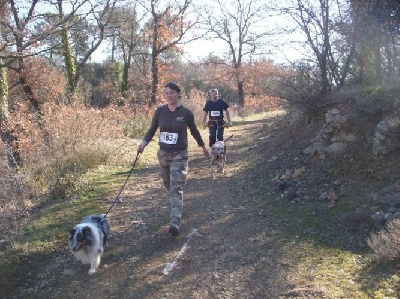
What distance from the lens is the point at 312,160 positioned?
7668 millimetres

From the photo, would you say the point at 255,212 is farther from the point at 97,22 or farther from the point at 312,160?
the point at 97,22

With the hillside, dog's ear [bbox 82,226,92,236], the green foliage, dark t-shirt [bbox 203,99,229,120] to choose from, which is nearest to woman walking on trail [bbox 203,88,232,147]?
dark t-shirt [bbox 203,99,229,120]

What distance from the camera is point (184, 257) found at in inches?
192

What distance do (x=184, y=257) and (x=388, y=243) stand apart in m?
2.47

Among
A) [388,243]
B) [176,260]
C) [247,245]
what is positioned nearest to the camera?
[388,243]

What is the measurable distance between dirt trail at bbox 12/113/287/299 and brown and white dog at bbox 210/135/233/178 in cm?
134

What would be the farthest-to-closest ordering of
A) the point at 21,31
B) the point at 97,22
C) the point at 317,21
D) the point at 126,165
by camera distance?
the point at 97,22, the point at 21,31, the point at 126,165, the point at 317,21

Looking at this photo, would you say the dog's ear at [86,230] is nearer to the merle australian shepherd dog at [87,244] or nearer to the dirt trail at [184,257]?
the merle australian shepherd dog at [87,244]

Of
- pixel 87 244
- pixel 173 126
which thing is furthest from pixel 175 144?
pixel 87 244

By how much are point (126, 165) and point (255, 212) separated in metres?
4.97

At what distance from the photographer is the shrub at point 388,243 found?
4.12 metres

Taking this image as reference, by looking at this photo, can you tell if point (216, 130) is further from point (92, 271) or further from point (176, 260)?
point (92, 271)

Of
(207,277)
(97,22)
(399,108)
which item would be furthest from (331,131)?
(97,22)

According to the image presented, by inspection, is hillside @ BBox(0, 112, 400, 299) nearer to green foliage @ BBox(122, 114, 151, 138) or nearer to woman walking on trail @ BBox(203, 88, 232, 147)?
woman walking on trail @ BBox(203, 88, 232, 147)
